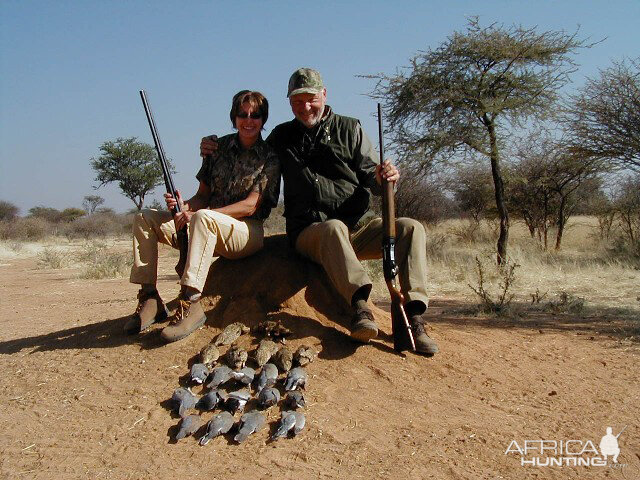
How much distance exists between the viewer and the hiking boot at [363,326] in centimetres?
367

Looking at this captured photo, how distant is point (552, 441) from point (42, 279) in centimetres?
1257

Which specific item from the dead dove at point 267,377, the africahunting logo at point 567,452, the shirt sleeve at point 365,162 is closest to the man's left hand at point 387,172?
the shirt sleeve at point 365,162

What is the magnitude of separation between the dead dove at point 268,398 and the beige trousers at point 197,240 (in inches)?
35.3

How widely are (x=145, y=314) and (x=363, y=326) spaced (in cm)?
162

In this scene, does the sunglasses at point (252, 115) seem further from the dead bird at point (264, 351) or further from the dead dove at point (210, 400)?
the dead dove at point (210, 400)

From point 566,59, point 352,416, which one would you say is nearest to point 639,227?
point 566,59

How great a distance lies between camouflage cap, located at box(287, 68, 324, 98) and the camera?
4.20 metres

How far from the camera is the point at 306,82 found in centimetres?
420

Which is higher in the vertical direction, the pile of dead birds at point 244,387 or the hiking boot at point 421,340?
the hiking boot at point 421,340

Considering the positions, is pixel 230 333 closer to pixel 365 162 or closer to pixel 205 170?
pixel 205 170

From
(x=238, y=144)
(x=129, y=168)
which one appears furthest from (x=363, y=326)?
(x=129, y=168)

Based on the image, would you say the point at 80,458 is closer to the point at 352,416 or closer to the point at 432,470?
the point at 352,416

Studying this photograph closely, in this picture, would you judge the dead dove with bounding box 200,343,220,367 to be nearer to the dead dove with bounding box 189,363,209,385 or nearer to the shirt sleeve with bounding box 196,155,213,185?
the dead dove with bounding box 189,363,209,385

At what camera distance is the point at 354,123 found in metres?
4.43
